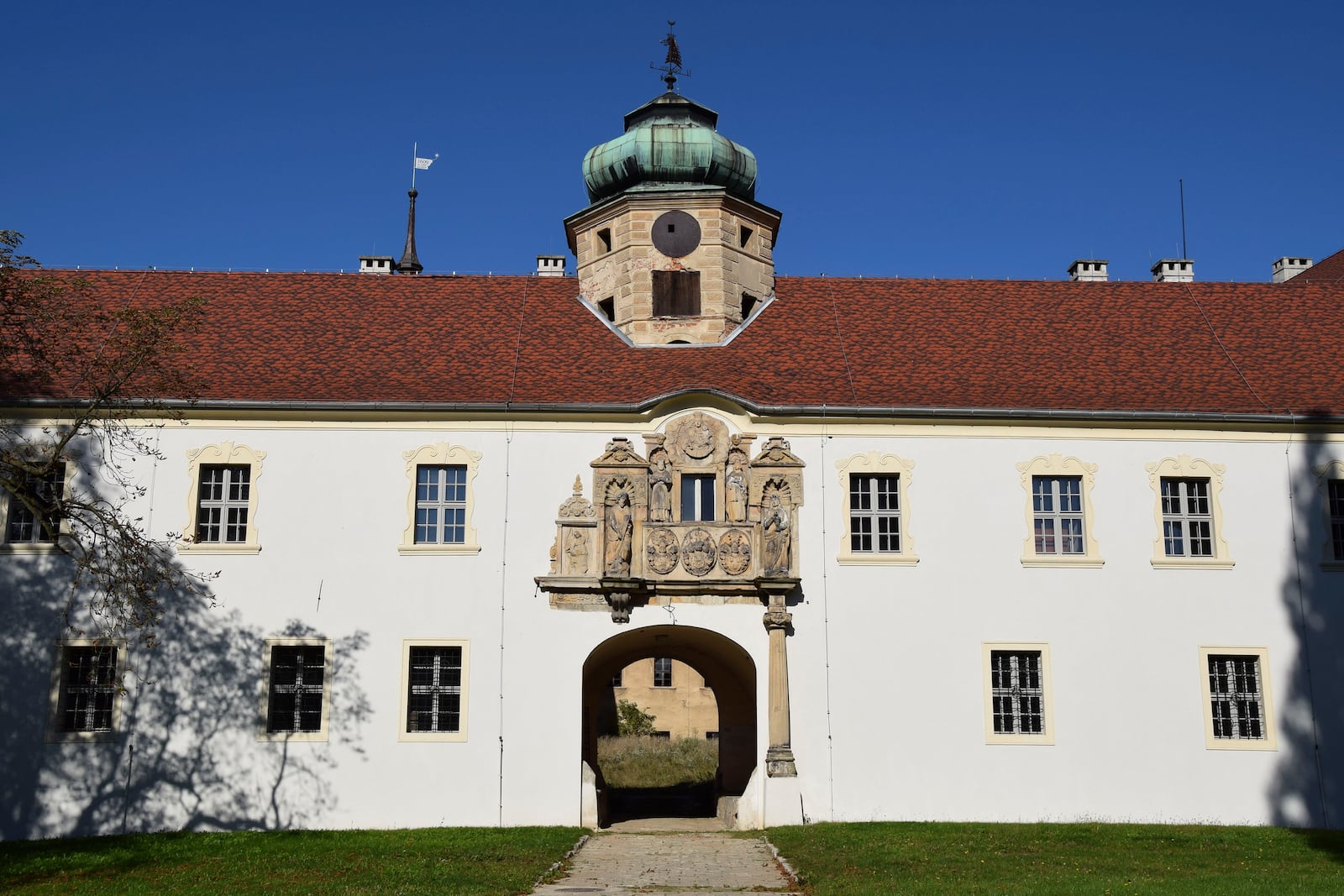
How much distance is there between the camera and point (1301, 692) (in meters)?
23.5

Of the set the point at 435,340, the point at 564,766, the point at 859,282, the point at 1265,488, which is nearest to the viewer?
the point at 564,766

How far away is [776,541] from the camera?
23.2 metres

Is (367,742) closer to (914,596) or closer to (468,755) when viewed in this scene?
(468,755)

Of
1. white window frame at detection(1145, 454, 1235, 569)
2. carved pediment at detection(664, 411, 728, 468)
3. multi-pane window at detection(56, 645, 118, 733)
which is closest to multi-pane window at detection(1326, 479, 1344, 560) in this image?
white window frame at detection(1145, 454, 1235, 569)

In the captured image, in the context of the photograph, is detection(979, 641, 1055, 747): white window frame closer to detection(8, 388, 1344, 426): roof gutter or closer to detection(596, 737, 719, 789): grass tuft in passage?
detection(8, 388, 1344, 426): roof gutter

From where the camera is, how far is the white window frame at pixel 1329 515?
2402 centimetres

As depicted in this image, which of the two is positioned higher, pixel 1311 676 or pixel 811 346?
pixel 811 346

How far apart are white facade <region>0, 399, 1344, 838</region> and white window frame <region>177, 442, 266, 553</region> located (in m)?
0.10

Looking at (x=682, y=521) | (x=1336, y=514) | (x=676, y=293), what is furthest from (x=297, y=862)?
(x=1336, y=514)

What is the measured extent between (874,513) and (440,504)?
7366 mm

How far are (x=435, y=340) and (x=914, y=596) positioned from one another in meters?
9.92

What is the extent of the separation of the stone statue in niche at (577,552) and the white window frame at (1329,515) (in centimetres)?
1257

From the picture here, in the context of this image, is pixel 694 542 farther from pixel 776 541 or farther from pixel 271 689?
pixel 271 689

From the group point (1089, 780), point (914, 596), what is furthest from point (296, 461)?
point (1089, 780)
